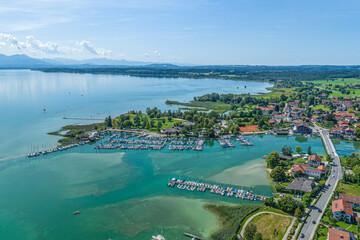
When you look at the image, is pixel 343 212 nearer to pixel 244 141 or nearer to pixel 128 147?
pixel 244 141

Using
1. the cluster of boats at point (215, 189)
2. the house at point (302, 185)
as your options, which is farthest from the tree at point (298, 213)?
the house at point (302, 185)

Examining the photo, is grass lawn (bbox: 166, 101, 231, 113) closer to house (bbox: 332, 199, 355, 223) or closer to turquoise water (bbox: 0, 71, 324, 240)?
turquoise water (bbox: 0, 71, 324, 240)

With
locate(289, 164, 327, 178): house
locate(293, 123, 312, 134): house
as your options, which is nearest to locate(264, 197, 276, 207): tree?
locate(289, 164, 327, 178): house

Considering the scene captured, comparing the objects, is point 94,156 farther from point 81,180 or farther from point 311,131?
point 311,131

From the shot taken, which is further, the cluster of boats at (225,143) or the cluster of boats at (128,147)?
the cluster of boats at (225,143)

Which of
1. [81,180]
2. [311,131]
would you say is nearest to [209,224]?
[81,180]

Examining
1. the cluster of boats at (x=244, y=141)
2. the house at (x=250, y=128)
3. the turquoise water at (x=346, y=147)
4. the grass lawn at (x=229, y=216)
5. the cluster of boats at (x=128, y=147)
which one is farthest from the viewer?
the house at (x=250, y=128)

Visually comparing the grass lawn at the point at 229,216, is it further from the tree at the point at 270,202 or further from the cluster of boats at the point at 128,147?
the cluster of boats at the point at 128,147
